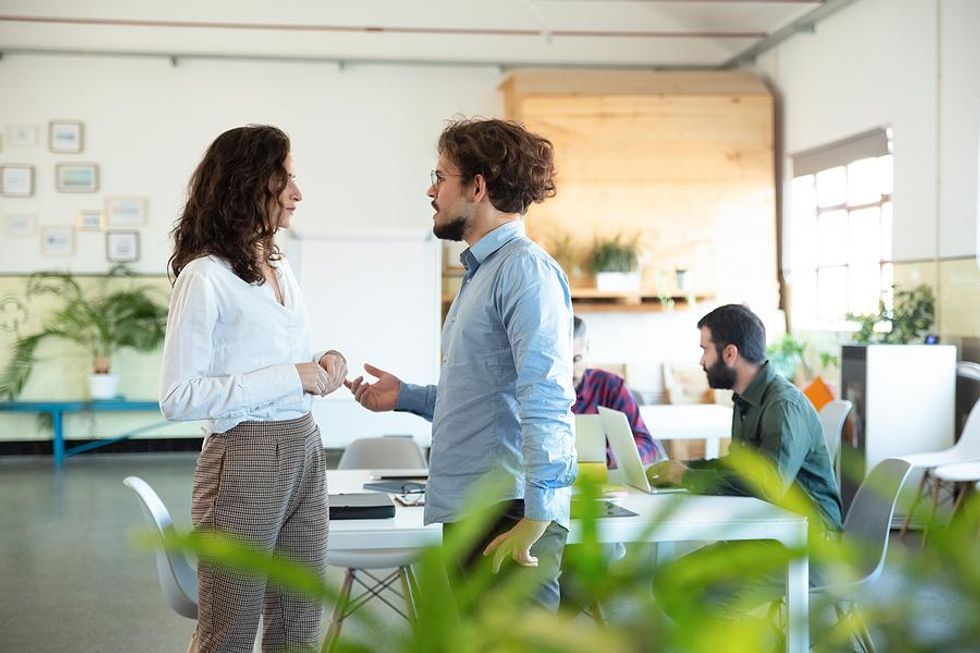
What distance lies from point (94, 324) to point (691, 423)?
6.58m

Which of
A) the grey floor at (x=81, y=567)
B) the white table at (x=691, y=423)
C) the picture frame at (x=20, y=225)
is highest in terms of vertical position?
the picture frame at (x=20, y=225)

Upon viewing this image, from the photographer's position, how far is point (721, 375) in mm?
3939

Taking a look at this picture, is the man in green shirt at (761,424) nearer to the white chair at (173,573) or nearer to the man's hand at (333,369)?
the man's hand at (333,369)

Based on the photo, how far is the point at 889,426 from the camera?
6.99 meters

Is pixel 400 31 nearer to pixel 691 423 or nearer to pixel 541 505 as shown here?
pixel 691 423

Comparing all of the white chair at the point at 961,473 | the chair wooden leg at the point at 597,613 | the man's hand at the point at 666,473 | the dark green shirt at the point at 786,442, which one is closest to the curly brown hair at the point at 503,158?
the dark green shirt at the point at 786,442

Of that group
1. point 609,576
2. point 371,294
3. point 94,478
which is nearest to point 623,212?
point 371,294

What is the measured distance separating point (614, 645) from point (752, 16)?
1024 centimetres

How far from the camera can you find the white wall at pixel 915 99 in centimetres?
718

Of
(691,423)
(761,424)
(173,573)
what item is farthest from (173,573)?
(691,423)

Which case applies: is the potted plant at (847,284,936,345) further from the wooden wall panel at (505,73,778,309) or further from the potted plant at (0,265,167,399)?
the potted plant at (0,265,167,399)

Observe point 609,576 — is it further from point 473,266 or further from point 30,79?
point 30,79

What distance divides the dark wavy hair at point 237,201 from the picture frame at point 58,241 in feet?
28.9

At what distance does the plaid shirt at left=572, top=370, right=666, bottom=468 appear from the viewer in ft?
14.5
